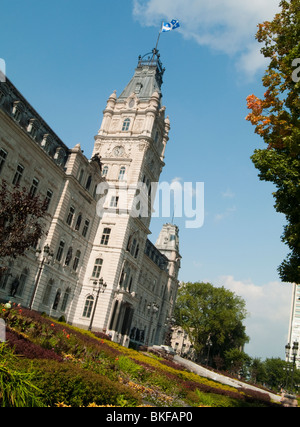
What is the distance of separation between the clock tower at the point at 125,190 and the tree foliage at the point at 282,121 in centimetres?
2874

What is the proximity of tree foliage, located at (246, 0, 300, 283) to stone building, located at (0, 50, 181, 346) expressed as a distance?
18442 mm

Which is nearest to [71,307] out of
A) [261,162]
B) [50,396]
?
[261,162]

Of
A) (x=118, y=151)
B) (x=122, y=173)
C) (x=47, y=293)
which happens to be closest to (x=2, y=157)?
(x=47, y=293)

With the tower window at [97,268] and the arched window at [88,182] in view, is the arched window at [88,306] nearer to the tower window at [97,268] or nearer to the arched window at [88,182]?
the tower window at [97,268]

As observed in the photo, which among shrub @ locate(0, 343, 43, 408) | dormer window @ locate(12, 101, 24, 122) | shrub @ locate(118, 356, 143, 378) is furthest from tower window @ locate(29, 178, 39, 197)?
shrub @ locate(0, 343, 43, 408)

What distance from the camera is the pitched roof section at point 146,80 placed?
53006 millimetres

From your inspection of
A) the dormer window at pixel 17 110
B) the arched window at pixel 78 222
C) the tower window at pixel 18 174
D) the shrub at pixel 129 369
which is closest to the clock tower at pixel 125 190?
the arched window at pixel 78 222

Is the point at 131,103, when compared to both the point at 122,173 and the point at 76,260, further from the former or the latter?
the point at 76,260

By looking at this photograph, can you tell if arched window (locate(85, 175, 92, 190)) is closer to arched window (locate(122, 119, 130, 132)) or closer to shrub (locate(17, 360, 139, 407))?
arched window (locate(122, 119, 130, 132))

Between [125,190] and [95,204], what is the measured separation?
189 inches

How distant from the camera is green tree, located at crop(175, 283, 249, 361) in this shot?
72.7 metres
